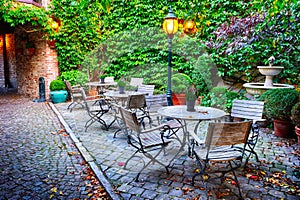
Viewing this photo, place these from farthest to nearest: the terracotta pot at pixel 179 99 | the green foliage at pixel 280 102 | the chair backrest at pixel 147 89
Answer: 1. the terracotta pot at pixel 179 99
2. the chair backrest at pixel 147 89
3. the green foliage at pixel 280 102

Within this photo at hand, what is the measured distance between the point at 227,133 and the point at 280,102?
2431mm

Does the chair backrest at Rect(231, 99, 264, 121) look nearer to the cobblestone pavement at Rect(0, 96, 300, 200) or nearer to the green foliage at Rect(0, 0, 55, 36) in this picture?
the cobblestone pavement at Rect(0, 96, 300, 200)

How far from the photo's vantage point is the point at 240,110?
13.1ft

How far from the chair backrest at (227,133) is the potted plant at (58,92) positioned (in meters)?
6.80

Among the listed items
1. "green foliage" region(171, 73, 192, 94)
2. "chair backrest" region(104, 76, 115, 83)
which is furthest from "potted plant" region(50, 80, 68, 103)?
"green foliage" region(171, 73, 192, 94)

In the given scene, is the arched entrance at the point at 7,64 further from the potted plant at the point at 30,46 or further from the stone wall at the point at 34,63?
the potted plant at the point at 30,46

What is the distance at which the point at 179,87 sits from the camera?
24.2 feet

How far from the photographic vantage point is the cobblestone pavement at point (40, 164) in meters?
2.71

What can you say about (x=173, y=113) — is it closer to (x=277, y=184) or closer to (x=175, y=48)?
(x=277, y=184)

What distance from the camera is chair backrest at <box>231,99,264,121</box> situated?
377 centimetres

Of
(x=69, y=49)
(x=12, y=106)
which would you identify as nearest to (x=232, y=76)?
(x=69, y=49)

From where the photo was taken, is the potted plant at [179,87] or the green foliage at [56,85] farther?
the green foliage at [56,85]

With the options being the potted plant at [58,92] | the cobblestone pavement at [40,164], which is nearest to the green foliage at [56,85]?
the potted plant at [58,92]

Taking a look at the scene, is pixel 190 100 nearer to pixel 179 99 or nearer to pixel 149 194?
pixel 149 194
